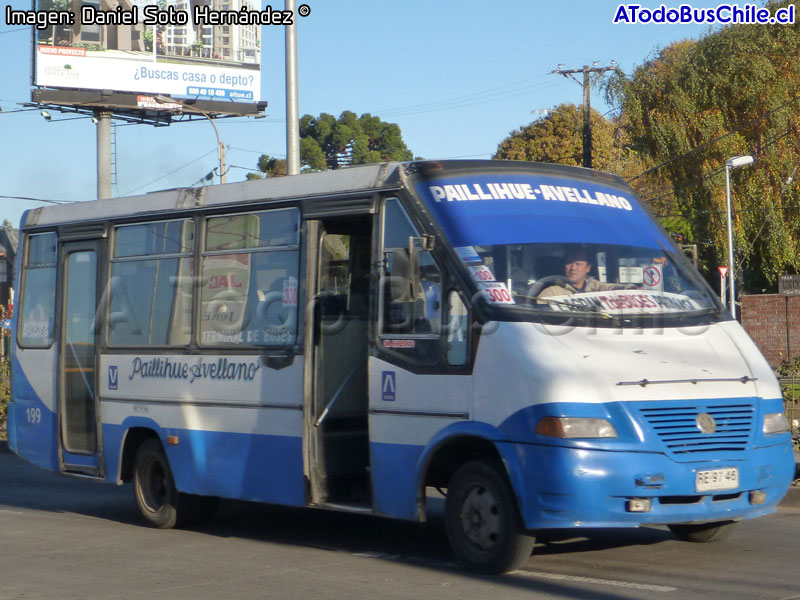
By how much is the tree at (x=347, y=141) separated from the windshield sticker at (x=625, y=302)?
206 feet

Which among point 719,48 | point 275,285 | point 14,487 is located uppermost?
point 719,48

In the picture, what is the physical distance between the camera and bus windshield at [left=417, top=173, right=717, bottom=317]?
8188mm

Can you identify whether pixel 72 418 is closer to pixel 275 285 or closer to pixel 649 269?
pixel 275 285

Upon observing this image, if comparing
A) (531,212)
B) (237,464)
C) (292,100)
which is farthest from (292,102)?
(531,212)

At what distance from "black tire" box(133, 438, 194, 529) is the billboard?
33.5 meters

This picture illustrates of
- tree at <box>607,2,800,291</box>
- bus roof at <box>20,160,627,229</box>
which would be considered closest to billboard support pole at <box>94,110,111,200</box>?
tree at <box>607,2,800,291</box>

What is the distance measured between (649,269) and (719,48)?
Answer: 30.4 metres

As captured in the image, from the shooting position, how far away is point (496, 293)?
26.4ft

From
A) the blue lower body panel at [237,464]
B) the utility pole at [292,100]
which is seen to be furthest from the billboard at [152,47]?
the blue lower body panel at [237,464]

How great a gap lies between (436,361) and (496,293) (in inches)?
25.9

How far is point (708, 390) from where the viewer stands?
780 cm

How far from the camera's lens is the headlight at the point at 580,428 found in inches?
292

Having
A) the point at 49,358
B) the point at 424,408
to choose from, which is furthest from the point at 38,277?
the point at 424,408

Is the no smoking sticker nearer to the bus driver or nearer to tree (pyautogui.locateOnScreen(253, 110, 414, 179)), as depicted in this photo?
the bus driver
